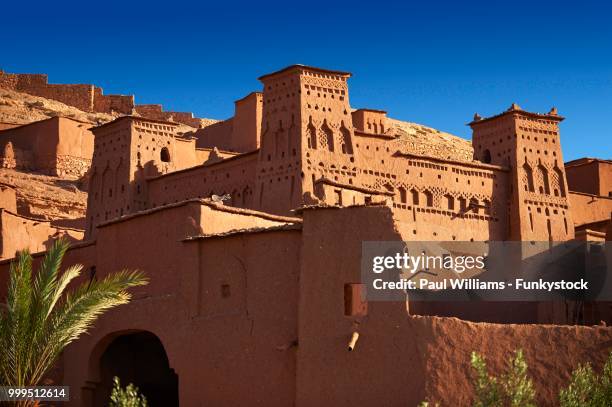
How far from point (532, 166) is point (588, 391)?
64.9 feet

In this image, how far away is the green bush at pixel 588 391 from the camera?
14094mm

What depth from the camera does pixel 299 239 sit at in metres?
19.8

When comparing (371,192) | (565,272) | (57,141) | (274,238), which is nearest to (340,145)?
(371,192)

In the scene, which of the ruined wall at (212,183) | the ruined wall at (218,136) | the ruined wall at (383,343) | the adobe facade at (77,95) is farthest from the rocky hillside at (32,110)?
the ruined wall at (383,343)

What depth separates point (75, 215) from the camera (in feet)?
129

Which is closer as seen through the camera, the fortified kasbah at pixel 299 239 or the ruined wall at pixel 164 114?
the fortified kasbah at pixel 299 239

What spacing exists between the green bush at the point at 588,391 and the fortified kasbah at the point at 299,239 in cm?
158

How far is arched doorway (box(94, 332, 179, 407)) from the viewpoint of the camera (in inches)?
942

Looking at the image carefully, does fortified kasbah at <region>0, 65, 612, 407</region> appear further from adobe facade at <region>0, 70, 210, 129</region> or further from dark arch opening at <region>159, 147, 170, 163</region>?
adobe facade at <region>0, 70, 210, 129</region>

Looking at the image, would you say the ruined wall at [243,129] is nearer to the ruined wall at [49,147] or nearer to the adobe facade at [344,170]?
the adobe facade at [344,170]

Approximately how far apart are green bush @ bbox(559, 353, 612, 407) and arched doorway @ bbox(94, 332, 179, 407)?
37.0 feet

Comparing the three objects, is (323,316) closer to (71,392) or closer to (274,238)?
(274,238)

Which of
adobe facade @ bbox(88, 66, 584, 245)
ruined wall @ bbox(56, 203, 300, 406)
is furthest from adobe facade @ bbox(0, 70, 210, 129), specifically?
ruined wall @ bbox(56, 203, 300, 406)

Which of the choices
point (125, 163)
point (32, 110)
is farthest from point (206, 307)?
point (32, 110)
